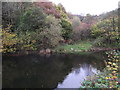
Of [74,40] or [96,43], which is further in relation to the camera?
[74,40]

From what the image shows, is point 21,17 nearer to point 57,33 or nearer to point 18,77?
point 57,33

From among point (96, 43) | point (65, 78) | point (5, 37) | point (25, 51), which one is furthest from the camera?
point (96, 43)

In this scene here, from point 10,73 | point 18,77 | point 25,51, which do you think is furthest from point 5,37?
point 25,51

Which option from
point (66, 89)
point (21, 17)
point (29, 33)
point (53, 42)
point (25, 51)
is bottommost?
point (66, 89)

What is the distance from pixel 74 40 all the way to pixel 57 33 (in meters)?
5.75

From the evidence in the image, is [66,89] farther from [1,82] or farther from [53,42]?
[53,42]

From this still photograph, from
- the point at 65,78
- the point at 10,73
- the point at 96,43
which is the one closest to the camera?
the point at 65,78

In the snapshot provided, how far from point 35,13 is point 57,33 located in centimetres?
317

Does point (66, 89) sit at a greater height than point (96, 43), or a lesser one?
lesser

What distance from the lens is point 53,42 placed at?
12969mm

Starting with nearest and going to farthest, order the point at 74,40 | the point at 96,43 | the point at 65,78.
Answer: the point at 65,78, the point at 96,43, the point at 74,40

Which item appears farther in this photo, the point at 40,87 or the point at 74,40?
the point at 74,40

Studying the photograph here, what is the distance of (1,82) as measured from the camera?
5543 millimetres

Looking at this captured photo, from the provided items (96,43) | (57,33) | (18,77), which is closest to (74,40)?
(96,43)
